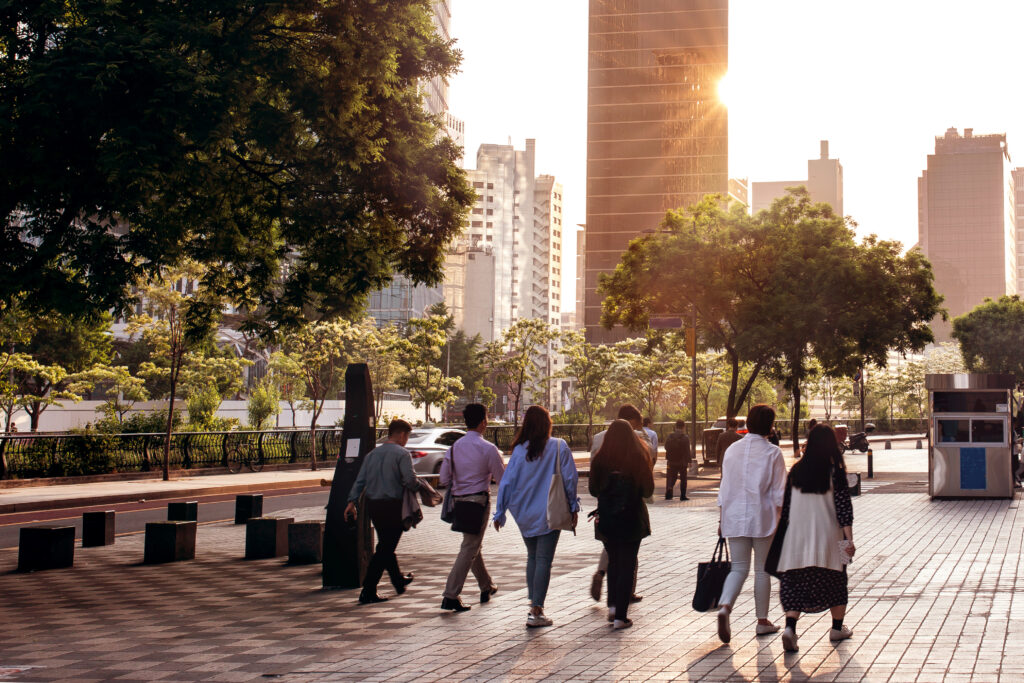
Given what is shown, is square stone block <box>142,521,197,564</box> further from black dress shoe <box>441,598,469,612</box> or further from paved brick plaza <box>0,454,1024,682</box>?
black dress shoe <box>441,598,469,612</box>

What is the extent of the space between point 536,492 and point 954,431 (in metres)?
15.7

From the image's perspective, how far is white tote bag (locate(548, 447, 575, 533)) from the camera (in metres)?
8.53

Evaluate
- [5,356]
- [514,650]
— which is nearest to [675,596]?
[514,650]

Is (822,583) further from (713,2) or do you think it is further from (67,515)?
(713,2)

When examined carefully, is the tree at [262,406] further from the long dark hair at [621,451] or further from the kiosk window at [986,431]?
the long dark hair at [621,451]

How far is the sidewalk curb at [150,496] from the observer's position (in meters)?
21.5

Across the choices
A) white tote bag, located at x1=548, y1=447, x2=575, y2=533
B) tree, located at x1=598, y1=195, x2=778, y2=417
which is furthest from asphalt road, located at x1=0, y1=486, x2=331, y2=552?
tree, located at x1=598, y1=195, x2=778, y2=417

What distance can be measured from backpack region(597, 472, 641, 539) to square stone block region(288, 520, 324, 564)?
217 inches

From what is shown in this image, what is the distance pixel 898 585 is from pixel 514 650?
4.66 metres

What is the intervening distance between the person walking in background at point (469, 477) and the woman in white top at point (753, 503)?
2104mm

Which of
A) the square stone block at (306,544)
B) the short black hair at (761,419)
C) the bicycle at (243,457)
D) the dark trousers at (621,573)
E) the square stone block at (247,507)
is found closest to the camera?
the short black hair at (761,419)

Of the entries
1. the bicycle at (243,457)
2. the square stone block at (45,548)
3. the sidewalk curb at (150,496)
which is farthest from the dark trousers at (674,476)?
the bicycle at (243,457)

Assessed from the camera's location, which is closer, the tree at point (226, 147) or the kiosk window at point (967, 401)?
the tree at point (226, 147)

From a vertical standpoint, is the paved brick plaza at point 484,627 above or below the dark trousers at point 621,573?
below
